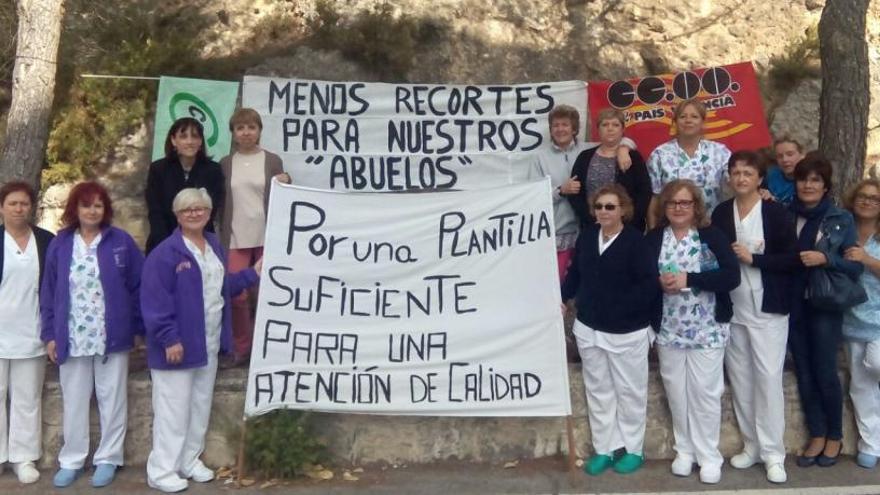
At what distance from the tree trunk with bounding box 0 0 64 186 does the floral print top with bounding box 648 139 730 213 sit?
4.52 metres

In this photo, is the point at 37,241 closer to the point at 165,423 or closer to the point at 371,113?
the point at 165,423

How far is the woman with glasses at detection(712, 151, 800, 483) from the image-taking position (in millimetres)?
4938

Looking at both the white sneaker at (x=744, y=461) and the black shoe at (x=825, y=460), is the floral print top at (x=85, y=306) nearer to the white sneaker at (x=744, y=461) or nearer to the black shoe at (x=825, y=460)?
the white sneaker at (x=744, y=461)

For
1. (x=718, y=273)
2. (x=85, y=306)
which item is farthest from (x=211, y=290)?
(x=718, y=273)

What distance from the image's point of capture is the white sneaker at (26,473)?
5000 millimetres

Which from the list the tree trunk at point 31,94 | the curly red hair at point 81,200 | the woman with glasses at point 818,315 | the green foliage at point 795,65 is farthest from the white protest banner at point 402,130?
the green foliage at point 795,65

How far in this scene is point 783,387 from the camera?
213 inches

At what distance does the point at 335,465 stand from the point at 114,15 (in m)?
6.60

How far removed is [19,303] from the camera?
16.0 feet

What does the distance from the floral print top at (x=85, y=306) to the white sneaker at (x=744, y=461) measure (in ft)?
12.3

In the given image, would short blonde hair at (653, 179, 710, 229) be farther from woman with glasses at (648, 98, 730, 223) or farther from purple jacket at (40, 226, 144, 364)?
purple jacket at (40, 226, 144, 364)

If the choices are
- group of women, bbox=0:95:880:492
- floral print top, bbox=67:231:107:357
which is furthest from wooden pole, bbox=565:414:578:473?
floral print top, bbox=67:231:107:357

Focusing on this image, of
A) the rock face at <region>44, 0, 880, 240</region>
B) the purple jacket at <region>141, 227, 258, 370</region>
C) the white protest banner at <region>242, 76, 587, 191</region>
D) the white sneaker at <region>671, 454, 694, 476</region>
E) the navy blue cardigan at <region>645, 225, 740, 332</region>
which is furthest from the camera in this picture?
the rock face at <region>44, 0, 880, 240</region>

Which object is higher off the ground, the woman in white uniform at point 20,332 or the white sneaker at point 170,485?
the woman in white uniform at point 20,332
